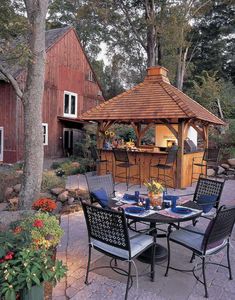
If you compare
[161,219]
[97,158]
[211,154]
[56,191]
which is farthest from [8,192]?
[211,154]

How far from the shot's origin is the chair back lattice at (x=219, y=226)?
2.98 meters

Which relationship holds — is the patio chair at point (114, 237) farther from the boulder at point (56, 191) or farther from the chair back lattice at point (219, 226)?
the boulder at point (56, 191)

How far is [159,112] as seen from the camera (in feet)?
29.4

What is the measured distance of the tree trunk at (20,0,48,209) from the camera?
17.9 feet

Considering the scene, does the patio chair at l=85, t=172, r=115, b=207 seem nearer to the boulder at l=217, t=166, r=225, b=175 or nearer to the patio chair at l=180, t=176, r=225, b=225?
the patio chair at l=180, t=176, r=225, b=225

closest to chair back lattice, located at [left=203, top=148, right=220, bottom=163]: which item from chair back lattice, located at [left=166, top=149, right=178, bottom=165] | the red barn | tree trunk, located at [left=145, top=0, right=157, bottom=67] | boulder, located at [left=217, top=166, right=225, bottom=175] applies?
chair back lattice, located at [left=166, top=149, right=178, bottom=165]

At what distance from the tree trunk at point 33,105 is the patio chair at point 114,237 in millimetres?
2596

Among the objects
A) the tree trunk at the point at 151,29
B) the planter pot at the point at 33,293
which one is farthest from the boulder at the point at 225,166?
the planter pot at the point at 33,293

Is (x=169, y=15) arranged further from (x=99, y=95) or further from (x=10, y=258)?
(x=10, y=258)

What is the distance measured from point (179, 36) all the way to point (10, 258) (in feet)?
56.2

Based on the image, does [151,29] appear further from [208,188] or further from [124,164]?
[208,188]

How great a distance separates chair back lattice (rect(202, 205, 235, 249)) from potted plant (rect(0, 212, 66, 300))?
60.2 inches

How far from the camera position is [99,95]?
21953mm

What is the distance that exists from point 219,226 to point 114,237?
3.71 ft
